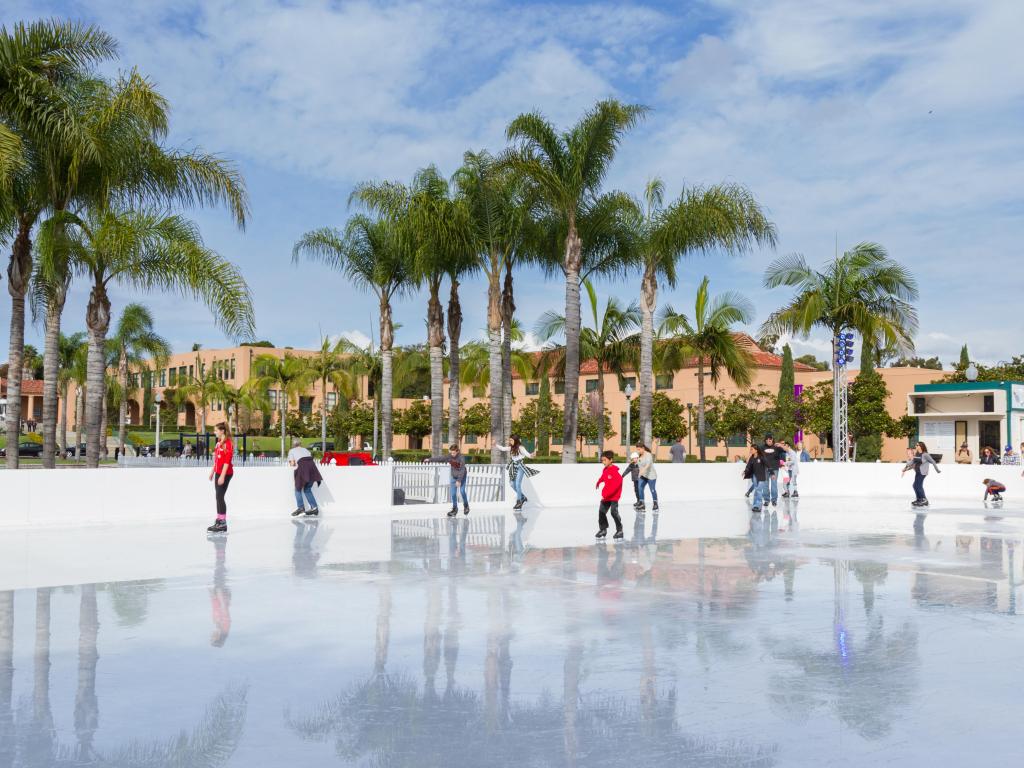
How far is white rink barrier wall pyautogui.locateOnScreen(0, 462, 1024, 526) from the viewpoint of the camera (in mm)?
17516

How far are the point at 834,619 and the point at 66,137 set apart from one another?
17.6 metres

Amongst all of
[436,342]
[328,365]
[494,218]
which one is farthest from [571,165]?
[328,365]

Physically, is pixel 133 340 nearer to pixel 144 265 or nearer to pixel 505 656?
pixel 144 265

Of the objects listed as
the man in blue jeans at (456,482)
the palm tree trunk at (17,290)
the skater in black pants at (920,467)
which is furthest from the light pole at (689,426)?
the palm tree trunk at (17,290)

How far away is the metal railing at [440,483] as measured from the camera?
22.5m

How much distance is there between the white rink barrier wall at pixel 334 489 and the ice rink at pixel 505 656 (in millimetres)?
3474

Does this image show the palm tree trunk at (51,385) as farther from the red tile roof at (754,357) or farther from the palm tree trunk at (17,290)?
the red tile roof at (754,357)

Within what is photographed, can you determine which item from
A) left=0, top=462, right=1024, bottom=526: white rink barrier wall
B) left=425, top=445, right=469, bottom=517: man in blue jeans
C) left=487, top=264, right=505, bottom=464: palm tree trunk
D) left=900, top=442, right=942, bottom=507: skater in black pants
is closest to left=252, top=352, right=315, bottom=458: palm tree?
left=487, top=264, right=505, bottom=464: palm tree trunk

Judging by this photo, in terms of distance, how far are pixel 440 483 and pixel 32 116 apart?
11476mm

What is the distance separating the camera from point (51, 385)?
2211cm

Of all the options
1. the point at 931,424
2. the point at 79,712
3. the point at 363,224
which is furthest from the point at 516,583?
the point at 931,424

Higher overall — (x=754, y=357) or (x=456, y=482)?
(x=754, y=357)

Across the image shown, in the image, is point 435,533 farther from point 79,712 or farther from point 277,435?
point 277,435

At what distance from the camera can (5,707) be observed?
18.8 ft
